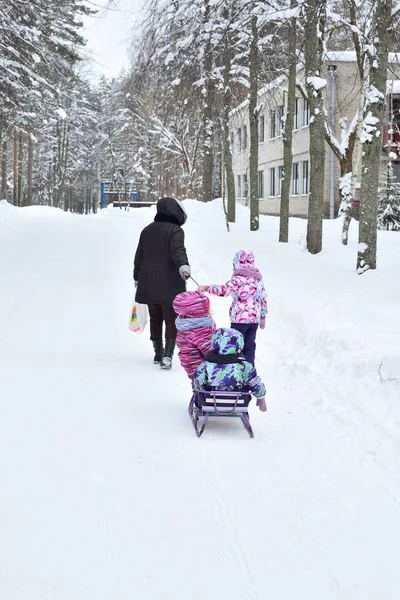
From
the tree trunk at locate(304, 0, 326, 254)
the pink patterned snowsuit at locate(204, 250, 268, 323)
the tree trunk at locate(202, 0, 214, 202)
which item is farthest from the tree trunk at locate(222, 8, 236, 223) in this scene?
the pink patterned snowsuit at locate(204, 250, 268, 323)

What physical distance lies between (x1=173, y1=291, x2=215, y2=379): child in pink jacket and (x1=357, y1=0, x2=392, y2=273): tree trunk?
7269 mm

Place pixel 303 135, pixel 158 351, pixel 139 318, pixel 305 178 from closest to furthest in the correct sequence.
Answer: pixel 158 351, pixel 139 318, pixel 303 135, pixel 305 178

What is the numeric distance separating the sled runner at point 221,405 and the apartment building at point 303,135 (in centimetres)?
1583

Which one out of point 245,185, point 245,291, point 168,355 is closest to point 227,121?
point 168,355

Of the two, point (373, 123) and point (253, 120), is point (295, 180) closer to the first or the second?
point (253, 120)

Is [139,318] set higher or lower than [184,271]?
lower

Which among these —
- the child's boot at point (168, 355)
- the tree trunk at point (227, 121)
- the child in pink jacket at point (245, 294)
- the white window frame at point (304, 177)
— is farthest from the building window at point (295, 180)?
the child in pink jacket at point (245, 294)

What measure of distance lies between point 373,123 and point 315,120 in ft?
12.3

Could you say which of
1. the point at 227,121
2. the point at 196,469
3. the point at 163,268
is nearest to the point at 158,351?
the point at 163,268

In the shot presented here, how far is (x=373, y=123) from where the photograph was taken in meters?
12.1

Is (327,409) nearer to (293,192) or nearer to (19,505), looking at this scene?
(19,505)

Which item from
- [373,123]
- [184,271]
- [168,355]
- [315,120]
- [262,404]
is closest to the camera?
[262,404]

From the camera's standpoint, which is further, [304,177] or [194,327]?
[304,177]

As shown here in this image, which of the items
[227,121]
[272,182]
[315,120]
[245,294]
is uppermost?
[227,121]
